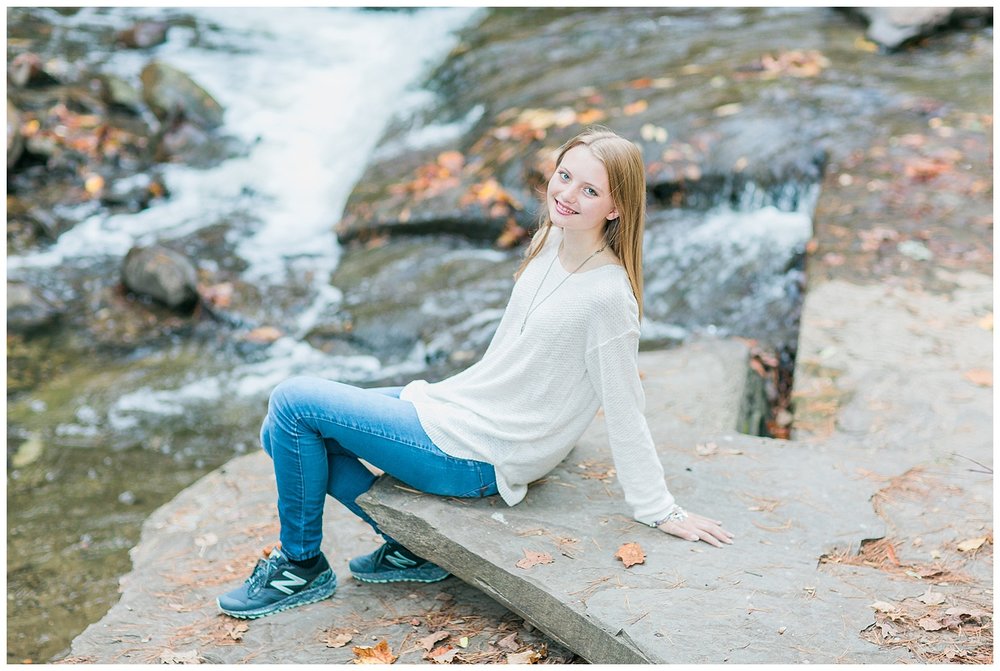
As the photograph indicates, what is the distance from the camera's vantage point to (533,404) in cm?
316

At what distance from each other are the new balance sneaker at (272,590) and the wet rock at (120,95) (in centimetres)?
916

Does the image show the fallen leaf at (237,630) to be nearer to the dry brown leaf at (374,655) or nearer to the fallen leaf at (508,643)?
the dry brown leaf at (374,655)

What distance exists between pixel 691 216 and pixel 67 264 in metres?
5.53

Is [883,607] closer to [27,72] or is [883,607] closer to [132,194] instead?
[132,194]

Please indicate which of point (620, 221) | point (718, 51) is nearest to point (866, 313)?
point (620, 221)

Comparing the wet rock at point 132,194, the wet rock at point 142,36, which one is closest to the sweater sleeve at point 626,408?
the wet rock at point 132,194

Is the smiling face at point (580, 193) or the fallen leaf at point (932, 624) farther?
the smiling face at point (580, 193)

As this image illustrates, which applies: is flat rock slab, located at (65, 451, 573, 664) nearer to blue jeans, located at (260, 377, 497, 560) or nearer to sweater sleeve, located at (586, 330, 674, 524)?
blue jeans, located at (260, 377, 497, 560)

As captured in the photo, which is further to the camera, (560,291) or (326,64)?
(326,64)

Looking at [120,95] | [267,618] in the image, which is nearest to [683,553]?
[267,618]

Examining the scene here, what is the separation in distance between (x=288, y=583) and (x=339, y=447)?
0.58 m

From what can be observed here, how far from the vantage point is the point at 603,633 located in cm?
274

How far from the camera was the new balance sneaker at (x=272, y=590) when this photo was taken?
3.38 metres

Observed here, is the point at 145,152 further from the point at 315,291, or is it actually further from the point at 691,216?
the point at 691,216
